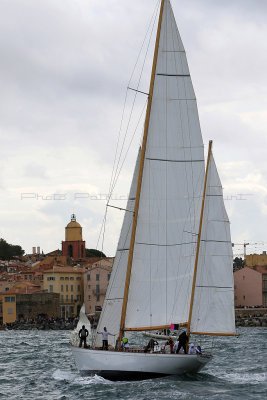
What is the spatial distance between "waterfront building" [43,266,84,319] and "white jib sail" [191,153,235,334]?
9627 cm

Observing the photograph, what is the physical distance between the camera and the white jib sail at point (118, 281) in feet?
104

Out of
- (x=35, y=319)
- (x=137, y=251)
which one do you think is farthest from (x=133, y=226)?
(x=35, y=319)

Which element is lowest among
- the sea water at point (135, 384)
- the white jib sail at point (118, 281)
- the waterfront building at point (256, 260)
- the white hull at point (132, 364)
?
the sea water at point (135, 384)

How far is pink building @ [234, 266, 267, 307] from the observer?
138875mm

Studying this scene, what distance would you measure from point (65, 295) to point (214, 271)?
9893 centimetres

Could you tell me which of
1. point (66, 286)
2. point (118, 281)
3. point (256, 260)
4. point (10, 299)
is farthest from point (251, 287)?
point (118, 281)

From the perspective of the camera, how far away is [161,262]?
102 ft

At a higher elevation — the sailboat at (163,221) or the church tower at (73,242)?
the church tower at (73,242)

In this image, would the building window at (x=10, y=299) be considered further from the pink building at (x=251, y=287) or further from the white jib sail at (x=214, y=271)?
the white jib sail at (x=214, y=271)

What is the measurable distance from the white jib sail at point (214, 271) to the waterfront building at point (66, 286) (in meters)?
96.3

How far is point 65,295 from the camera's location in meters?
133

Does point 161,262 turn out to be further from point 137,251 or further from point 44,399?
point 44,399

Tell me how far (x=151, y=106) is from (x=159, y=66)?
4.33 feet

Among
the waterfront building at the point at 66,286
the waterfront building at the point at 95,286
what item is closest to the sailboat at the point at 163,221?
the waterfront building at the point at 95,286
